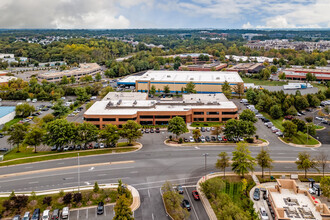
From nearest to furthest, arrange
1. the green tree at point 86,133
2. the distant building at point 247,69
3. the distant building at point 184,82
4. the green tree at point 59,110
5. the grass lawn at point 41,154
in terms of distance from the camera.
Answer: the grass lawn at point 41,154, the green tree at point 86,133, the green tree at point 59,110, the distant building at point 184,82, the distant building at point 247,69

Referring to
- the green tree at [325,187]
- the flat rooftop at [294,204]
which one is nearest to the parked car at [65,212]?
the flat rooftop at [294,204]

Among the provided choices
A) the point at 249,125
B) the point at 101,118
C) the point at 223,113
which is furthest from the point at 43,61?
the point at 249,125

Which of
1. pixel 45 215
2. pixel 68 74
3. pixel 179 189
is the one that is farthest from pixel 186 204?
pixel 68 74

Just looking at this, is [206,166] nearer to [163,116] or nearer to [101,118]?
[163,116]

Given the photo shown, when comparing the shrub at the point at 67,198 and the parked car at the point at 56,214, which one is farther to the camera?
the shrub at the point at 67,198

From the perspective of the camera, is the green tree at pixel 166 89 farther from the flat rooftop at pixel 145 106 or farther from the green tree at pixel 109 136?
the green tree at pixel 109 136

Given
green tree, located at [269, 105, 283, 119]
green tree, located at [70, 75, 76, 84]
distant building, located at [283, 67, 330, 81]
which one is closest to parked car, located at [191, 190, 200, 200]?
green tree, located at [269, 105, 283, 119]

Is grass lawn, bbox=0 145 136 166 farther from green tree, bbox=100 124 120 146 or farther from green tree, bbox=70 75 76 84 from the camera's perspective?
green tree, bbox=70 75 76 84
